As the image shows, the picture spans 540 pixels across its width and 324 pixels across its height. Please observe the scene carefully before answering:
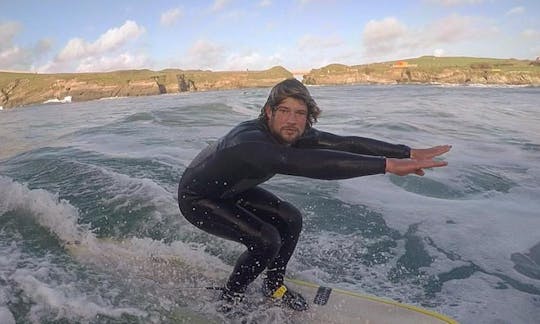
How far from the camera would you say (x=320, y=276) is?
455 centimetres

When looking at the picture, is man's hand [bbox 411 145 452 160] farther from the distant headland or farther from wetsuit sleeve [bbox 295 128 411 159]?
the distant headland

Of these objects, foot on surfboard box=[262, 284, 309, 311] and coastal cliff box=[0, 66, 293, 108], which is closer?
foot on surfboard box=[262, 284, 309, 311]

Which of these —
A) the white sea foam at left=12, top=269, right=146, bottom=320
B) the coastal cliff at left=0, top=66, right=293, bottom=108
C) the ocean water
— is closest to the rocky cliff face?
the coastal cliff at left=0, top=66, right=293, bottom=108

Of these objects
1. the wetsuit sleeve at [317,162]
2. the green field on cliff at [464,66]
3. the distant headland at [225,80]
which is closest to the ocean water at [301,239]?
the wetsuit sleeve at [317,162]

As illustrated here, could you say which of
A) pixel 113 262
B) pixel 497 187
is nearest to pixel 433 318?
pixel 113 262

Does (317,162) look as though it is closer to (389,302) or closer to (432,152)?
(432,152)

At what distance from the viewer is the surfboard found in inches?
142

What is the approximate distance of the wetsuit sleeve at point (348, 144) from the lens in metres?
3.71

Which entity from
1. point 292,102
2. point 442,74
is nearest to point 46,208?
point 292,102

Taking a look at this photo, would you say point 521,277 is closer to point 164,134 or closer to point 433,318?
point 433,318

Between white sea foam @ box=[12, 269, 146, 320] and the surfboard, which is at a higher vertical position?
white sea foam @ box=[12, 269, 146, 320]

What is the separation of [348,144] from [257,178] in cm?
94

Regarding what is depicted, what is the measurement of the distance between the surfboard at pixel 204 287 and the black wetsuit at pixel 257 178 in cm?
36

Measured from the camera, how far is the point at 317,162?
2.92 metres
